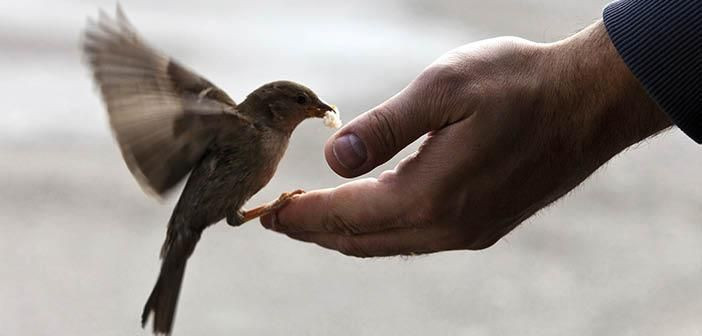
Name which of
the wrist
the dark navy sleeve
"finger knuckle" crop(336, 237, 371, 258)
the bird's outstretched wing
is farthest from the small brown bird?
the dark navy sleeve

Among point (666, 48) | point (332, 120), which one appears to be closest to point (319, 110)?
point (332, 120)

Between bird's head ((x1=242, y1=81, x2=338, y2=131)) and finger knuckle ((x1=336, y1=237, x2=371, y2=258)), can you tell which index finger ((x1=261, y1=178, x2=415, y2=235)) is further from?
bird's head ((x1=242, y1=81, x2=338, y2=131))

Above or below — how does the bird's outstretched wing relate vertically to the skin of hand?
above

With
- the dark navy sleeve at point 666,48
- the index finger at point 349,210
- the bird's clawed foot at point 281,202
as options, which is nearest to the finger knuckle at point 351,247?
the index finger at point 349,210

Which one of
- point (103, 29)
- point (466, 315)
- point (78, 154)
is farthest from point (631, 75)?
point (78, 154)

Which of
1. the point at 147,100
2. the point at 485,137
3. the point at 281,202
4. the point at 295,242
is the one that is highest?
the point at 147,100

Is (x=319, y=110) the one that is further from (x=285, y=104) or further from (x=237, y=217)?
(x=237, y=217)
